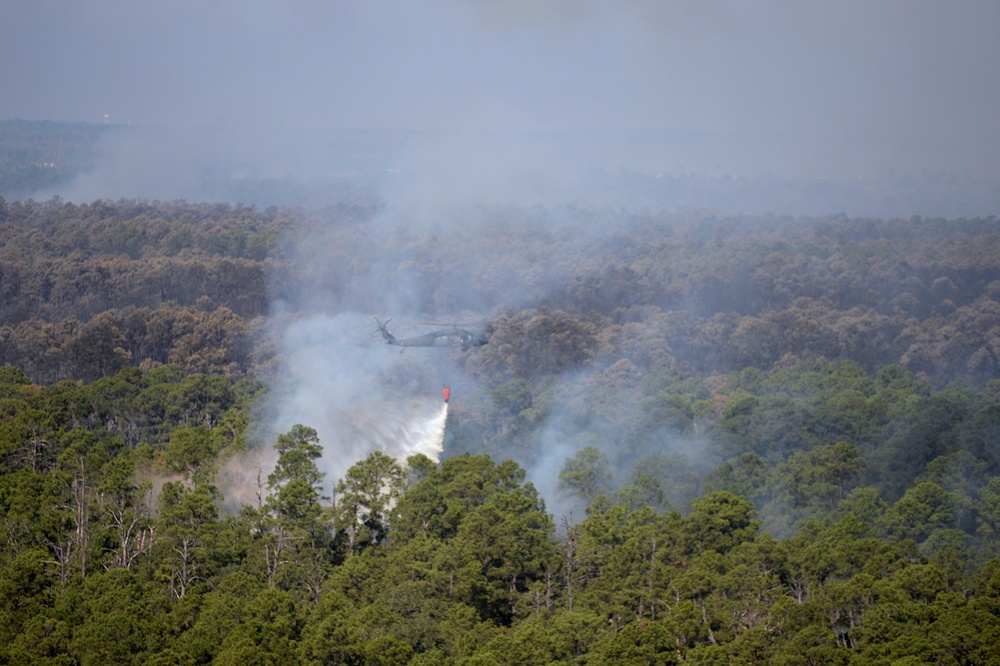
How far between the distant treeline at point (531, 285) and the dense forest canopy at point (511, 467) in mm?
397

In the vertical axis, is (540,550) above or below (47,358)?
above

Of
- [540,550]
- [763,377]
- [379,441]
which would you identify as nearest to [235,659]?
[540,550]

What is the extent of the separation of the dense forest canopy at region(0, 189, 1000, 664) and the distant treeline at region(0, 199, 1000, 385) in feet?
1.30

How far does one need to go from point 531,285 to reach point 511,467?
56.9 m

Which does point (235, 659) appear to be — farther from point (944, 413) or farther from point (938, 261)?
point (938, 261)

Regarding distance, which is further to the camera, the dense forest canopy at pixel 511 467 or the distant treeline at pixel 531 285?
the distant treeline at pixel 531 285

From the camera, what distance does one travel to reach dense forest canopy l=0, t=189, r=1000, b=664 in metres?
33.3

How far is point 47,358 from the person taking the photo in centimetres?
7981

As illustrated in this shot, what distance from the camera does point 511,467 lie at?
46406 mm

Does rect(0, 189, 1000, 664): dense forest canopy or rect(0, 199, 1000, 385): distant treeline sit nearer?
rect(0, 189, 1000, 664): dense forest canopy

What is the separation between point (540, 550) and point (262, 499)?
39.6ft

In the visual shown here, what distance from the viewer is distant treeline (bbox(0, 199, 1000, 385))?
83000 mm

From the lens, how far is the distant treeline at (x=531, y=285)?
83000 mm

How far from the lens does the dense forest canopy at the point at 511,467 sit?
3331cm
